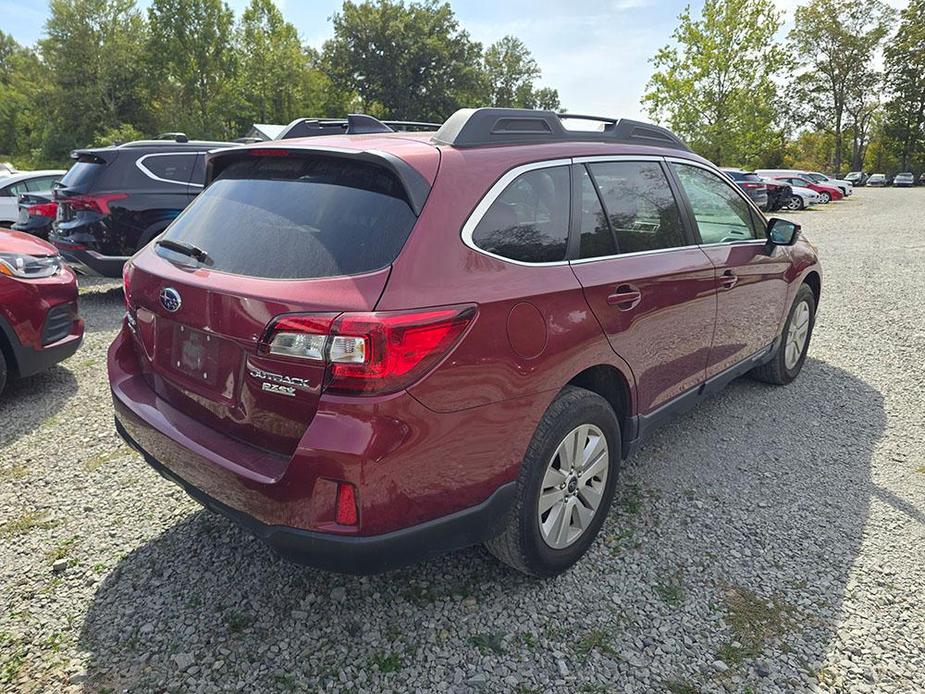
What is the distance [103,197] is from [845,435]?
7.59 meters

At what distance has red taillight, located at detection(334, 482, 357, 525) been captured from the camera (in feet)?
6.28

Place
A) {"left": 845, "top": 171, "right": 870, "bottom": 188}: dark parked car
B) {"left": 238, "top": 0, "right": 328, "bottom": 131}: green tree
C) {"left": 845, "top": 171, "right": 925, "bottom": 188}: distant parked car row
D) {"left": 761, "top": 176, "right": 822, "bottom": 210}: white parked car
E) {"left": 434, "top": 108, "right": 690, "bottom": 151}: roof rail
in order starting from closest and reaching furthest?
{"left": 434, "top": 108, "right": 690, "bottom": 151}: roof rail
{"left": 761, "top": 176, "right": 822, "bottom": 210}: white parked car
{"left": 238, "top": 0, "right": 328, "bottom": 131}: green tree
{"left": 845, "top": 171, "right": 870, "bottom": 188}: dark parked car
{"left": 845, "top": 171, "right": 925, "bottom": 188}: distant parked car row

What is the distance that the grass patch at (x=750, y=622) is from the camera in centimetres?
231

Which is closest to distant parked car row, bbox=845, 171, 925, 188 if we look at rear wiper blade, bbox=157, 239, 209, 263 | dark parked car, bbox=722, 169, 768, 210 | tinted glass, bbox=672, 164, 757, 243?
dark parked car, bbox=722, 169, 768, 210

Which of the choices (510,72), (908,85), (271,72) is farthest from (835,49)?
(271,72)

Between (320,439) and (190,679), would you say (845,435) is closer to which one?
(320,439)

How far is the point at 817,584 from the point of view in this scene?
8.75 feet

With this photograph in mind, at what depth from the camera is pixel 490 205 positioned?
7.46 ft

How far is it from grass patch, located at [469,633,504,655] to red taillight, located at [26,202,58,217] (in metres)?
9.65

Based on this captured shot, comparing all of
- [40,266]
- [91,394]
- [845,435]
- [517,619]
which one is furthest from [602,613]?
[40,266]

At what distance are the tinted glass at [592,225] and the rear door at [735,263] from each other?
0.89m

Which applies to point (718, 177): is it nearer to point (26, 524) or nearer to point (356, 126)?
point (356, 126)

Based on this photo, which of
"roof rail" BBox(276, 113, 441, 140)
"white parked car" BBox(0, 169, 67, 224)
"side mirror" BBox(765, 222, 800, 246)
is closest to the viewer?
"roof rail" BBox(276, 113, 441, 140)

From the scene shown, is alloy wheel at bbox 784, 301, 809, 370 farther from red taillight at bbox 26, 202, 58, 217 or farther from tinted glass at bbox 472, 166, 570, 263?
red taillight at bbox 26, 202, 58, 217
